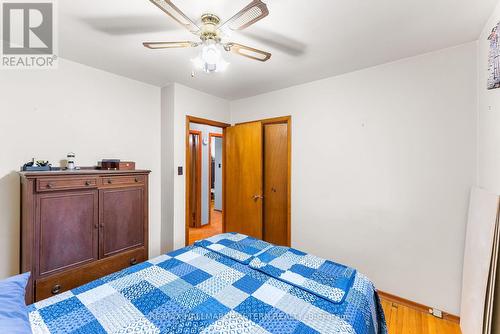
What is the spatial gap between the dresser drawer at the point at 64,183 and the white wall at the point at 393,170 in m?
2.33

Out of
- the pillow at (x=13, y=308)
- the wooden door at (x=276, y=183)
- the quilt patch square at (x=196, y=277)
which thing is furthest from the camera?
the wooden door at (x=276, y=183)

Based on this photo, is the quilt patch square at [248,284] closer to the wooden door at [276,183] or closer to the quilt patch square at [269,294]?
the quilt patch square at [269,294]

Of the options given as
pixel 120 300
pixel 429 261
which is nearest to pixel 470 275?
pixel 429 261

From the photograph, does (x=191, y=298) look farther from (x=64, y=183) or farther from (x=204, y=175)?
(x=204, y=175)

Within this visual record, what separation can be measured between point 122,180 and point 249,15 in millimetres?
1962

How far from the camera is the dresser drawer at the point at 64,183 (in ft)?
5.82

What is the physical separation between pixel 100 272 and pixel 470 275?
3171 mm

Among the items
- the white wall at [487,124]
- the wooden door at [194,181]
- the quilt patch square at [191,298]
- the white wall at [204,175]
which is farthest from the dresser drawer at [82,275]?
the white wall at [487,124]

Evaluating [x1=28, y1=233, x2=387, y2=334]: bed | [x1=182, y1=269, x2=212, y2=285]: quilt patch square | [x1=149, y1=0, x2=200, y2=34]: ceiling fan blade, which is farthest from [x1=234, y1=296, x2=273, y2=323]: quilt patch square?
[x1=149, y1=0, x2=200, y2=34]: ceiling fan blade

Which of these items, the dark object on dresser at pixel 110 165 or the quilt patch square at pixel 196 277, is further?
the dark object on dresser at pixel 110 165

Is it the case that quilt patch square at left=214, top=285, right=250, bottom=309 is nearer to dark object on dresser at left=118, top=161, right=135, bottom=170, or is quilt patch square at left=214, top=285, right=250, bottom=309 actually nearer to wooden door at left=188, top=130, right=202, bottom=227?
dark object on dresser at left=118, top=161, right=135, bottom=170

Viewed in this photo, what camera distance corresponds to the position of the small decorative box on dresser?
174cm

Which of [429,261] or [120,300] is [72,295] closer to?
[120,300]

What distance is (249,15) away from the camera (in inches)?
49.7
